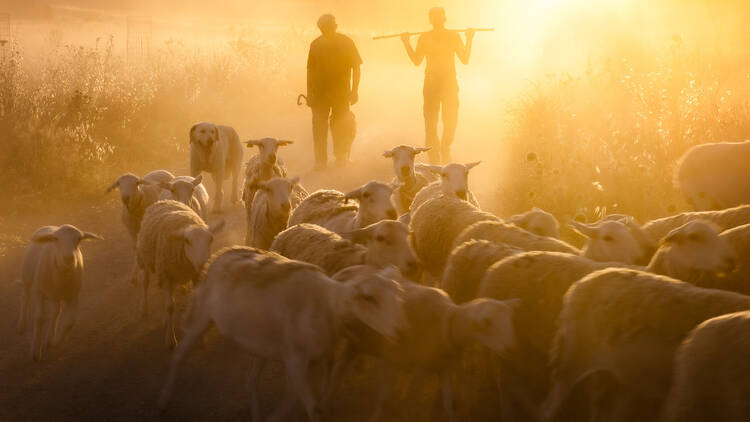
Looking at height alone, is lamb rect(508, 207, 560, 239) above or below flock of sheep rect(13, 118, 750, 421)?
above

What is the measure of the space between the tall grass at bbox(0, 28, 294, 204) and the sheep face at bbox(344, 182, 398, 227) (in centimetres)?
628

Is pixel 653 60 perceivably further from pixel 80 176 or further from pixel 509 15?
pixel 509 15

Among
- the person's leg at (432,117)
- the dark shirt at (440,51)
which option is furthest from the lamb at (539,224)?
the dark shirt at (440,51)

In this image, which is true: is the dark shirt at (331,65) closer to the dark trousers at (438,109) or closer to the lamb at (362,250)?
the dark trousers at (438,109)

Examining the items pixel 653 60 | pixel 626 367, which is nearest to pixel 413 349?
pixel 626 367

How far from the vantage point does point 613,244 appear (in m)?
6.51

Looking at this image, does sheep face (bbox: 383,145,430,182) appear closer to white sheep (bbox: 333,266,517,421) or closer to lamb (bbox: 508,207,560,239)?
lamb (bbox: 508,207,560,239)

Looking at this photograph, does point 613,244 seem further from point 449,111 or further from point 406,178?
point 449,111

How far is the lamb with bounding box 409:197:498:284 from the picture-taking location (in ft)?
25.0

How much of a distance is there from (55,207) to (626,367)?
Answer: 978 centimetres

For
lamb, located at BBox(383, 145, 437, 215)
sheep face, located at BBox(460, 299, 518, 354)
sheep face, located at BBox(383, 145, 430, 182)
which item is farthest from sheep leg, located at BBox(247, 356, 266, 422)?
sheep face, located at BBox(383, 145, 430, 182)

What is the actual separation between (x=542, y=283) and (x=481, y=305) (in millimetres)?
594

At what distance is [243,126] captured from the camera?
20.2m

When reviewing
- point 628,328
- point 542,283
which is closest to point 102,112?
point 542,283
